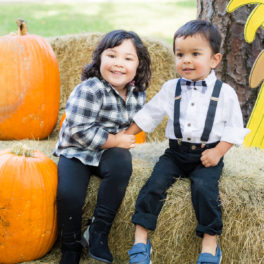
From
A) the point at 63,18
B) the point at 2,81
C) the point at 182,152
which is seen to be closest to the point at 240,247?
the point at 182,152

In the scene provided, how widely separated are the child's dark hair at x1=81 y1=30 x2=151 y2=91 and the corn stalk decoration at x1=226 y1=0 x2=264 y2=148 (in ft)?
2.61

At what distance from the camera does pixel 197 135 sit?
7.73ft

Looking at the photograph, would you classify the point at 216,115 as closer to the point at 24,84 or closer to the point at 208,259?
the point at 208,259

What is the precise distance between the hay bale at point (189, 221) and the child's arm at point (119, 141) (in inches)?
7.0

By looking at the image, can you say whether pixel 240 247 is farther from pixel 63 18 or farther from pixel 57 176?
pixel 63 18

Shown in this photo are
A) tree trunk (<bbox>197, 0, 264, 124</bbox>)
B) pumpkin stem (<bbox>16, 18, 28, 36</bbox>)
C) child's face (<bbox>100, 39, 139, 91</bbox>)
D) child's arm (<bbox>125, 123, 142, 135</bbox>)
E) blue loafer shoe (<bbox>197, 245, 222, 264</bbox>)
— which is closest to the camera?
blue loafer shoe (<bbox>197, 245, 222, 264</bbox>)

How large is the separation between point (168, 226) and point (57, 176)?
2.31 feet

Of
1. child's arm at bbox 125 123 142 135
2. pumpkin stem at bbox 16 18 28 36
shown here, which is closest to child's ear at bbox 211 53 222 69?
child's arm at bbox 125 123 142 135

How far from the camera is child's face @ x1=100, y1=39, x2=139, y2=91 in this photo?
2.47 meters

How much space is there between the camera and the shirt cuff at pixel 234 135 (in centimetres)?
230

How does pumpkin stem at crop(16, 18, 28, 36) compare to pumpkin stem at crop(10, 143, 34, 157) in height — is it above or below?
above

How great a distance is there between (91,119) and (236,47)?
5.34ft

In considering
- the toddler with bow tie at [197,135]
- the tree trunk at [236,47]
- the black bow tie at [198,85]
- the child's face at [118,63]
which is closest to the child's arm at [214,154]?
the toddler with bow tie at [197,135]

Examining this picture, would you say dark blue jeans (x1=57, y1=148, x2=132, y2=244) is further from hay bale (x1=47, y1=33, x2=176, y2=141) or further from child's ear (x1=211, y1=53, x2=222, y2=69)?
hay bale (x1=47, y1=33, x2=176, y2=141)
